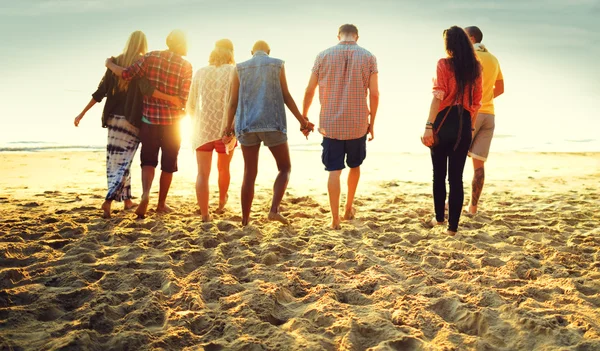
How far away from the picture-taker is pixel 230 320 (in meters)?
2.74

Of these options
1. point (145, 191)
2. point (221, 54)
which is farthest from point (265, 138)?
point (145, 191)

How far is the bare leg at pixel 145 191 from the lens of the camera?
5.14m

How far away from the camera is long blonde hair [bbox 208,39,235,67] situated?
201 inches

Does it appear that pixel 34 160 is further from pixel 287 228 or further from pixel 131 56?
pixel 287 228

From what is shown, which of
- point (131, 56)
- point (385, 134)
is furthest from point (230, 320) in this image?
point (385, 134)

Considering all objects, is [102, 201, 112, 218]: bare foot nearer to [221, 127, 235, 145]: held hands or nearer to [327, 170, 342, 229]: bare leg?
[221, 127, 235, 145]: held hands

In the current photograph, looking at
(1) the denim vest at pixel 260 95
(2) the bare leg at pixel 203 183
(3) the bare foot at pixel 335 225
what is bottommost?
(3) the bare foot at pixel 335 225

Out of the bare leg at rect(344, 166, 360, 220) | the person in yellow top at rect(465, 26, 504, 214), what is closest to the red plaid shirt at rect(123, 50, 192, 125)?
the bare leg at rect(344, 166, 360, 220)

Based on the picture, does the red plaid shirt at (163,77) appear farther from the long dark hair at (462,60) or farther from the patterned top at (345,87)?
the long dark hair at (462,60)

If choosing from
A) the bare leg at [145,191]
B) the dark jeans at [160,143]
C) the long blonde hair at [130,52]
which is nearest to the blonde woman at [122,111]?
the long blonde hair at [130,52]

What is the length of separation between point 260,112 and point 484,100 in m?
2.55

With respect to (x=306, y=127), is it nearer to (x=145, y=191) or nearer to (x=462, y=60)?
(x=462, y=60)

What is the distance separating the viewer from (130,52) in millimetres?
5238

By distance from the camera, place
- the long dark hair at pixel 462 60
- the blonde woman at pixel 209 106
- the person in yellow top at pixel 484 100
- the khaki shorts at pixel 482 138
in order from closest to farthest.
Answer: the long dark hair at pixel 462 60 < the blonde woman at pixel 209 106 < the person in yellow top at pixel 484 100 < the khaki shorts at pixel 482 138
